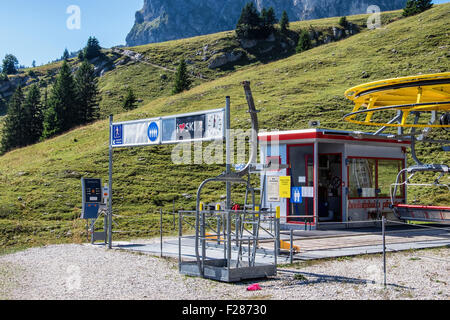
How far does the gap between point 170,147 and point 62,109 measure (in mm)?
30896

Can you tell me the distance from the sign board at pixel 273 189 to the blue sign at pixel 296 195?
648 millimetres

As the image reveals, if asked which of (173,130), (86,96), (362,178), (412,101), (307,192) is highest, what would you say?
(86,96)

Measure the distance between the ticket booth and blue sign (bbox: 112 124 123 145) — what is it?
20.7ft

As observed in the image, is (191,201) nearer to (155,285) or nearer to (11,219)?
Answer: (11,219)

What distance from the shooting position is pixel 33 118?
6581 cm

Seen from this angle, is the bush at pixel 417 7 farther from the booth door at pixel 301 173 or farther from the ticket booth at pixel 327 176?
the booth door at pixel 301 173

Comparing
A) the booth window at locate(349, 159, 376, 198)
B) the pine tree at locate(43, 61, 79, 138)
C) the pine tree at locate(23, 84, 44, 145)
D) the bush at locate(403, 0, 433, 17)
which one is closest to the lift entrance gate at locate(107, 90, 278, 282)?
the booth window at locate(349, 159, 376, 198)

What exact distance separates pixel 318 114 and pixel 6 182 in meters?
23.8

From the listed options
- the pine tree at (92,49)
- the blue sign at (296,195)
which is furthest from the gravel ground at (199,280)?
the pine tree at (92,49)

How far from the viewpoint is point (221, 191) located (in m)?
29.3

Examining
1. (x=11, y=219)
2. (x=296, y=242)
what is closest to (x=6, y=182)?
(x=11, y=219)

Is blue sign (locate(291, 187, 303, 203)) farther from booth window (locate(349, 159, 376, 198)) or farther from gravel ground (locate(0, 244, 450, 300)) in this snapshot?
gravel ground (locate(0, 244, 450, 300))

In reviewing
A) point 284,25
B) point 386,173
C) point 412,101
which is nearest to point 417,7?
point 284,25

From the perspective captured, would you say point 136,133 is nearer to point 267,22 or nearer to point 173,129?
point 173,129
